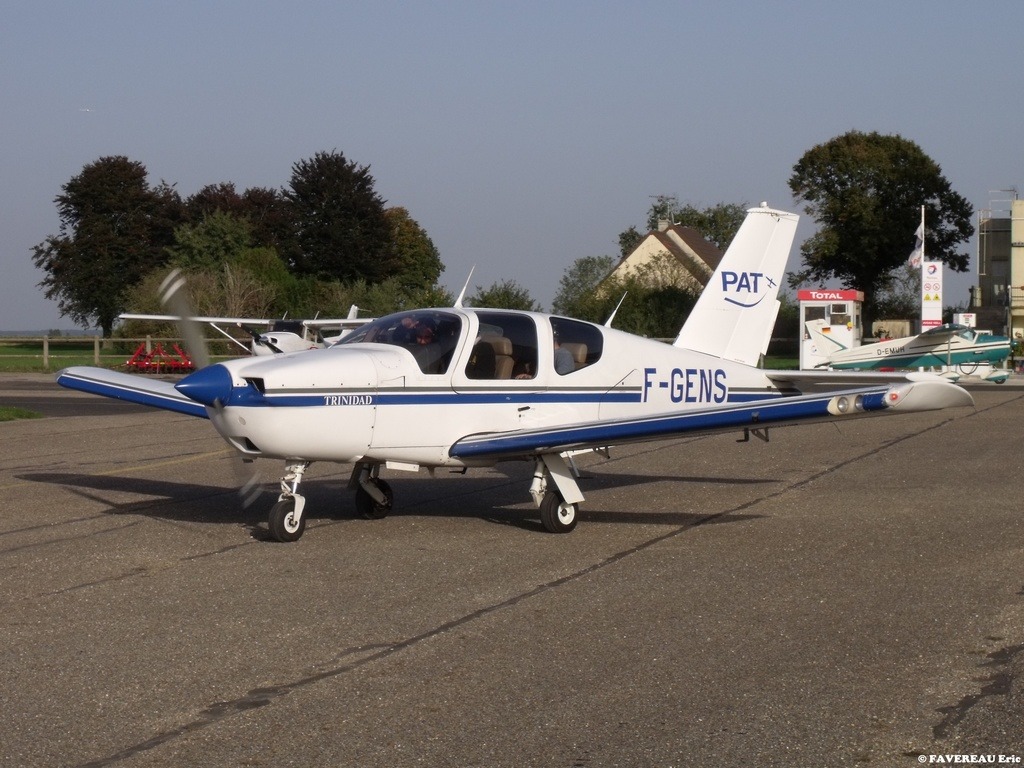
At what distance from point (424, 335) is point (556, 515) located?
1.76 m

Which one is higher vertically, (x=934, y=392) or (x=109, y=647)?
(x=934, y=392)

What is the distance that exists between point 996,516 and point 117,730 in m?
7.97

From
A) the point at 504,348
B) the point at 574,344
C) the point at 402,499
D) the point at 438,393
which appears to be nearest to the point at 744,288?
the point at 574,344

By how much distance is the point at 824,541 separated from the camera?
9.50m

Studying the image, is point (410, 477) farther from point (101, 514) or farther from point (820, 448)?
point (820, 448)

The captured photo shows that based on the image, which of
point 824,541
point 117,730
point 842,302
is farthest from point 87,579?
point 842,302

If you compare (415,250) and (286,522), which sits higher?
(415,250)

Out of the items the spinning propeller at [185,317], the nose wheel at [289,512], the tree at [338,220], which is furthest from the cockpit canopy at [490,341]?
the tree at [338,220]

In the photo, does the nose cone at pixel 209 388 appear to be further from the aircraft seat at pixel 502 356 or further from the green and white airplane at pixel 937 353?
the green and white airplane at pixel 937 353

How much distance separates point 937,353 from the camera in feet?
123

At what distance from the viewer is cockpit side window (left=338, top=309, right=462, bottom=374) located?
391 inches

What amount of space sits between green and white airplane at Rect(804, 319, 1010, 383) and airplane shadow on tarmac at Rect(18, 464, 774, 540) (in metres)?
25.5

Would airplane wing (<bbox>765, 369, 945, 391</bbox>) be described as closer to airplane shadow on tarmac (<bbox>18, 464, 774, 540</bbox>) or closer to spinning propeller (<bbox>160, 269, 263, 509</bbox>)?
airplane shadow on tarmac (<bbox>18, 464, 774, 540</bbox>)

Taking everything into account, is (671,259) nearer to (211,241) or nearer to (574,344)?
(211,241)
